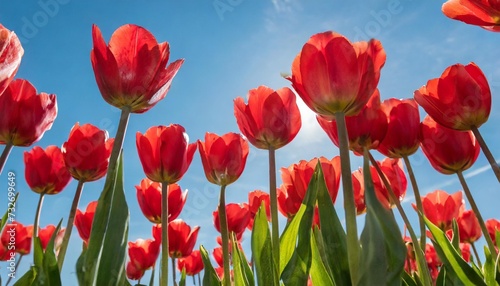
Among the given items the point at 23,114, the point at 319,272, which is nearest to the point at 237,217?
the point at 23,114

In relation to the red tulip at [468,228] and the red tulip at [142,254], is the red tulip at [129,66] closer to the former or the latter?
the red tulip at [142,254]

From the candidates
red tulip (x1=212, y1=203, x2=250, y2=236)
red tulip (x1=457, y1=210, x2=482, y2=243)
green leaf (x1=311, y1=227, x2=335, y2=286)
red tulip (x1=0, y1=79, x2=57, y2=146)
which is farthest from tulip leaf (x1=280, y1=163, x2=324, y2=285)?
red tulip (x1=457, y1=210, x2=482, y2=243)

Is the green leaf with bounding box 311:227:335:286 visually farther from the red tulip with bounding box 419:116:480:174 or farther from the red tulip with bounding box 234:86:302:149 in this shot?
the red tulip with bounding box 419:116:480:174

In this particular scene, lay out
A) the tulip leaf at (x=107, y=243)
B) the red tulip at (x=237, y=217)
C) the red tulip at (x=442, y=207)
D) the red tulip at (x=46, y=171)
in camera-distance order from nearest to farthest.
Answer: the tulip leaf at (x=107, y=243), the red tulip at (x=46, y=171), the red tulip at (x=442, y=207), the red tulip at (x=237, y=217)

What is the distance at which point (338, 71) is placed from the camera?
4.57 feet

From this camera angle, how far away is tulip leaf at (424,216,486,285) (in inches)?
59.1

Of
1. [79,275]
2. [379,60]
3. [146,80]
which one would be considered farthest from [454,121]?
[79,275]

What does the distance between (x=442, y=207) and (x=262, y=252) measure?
1.92m

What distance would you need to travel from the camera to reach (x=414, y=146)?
206 cm

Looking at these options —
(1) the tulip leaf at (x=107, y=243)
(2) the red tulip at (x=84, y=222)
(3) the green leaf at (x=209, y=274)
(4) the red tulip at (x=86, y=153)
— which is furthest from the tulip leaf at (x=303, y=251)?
(2) the red tulip at (x=84, y=222)

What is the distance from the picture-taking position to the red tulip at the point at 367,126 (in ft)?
6.10

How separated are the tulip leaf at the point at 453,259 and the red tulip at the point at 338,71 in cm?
49

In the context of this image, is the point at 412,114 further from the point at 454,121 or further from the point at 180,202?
the point at 180,202

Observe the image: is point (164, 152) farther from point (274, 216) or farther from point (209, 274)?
point (274, 216)
